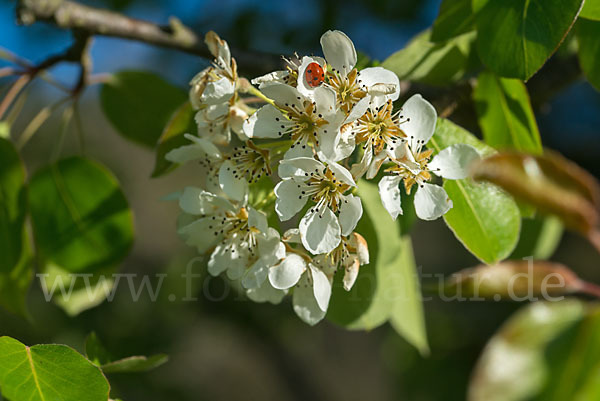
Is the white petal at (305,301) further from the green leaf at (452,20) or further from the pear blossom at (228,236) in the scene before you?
the green leaf at (452,20)

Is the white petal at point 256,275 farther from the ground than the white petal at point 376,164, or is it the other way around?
the white petal at point 376,164

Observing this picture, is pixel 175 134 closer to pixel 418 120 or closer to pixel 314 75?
pixel 314 75

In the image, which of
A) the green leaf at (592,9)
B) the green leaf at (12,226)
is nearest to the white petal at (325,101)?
the green leaf at (592,9)

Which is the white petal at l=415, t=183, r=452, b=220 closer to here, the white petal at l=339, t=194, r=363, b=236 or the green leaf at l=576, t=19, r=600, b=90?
the white petal at l=339, t=194, r=363, b=236

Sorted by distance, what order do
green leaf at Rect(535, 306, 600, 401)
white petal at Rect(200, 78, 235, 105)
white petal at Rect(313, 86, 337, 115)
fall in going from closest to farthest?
1. green leaf at Rect(535, 306, 600, 401)
2. white petal at Rect(313, 86, 337, 115)
3. white petal at Rect(200, 78, 235, 105)

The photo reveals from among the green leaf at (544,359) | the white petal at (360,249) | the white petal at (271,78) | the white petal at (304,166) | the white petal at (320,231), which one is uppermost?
the white petal at (271,78)

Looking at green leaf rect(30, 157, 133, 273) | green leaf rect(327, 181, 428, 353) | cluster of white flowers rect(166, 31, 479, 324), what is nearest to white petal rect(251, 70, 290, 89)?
cluster of white flowers rect(166, 31, 479, 324)
